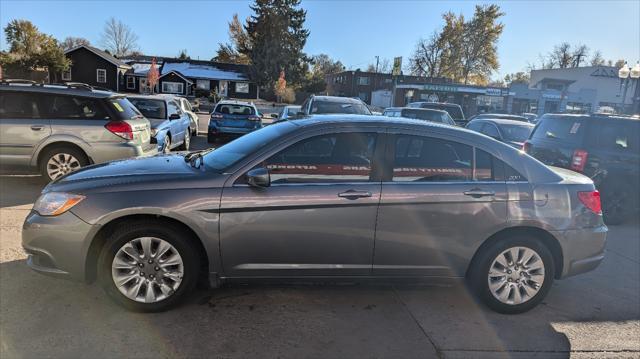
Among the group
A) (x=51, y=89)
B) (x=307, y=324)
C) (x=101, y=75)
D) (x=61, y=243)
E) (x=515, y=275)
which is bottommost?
(x=307, y=324)

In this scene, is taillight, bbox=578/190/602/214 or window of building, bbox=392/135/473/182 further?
taillight, bbox=578/190/602/214

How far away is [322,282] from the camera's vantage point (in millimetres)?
3957

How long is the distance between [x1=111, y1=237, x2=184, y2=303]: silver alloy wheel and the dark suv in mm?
6640

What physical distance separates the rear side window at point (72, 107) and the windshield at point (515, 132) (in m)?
9.84

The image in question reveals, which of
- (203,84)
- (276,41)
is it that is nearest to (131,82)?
(203,84)

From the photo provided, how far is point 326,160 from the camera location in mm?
3980

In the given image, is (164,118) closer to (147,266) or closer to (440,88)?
(147,266)

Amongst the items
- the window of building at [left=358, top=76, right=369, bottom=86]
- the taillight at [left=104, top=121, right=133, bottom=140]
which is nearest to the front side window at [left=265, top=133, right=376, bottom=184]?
the taillight at [left=104, top=121, right=133, bottom=140]

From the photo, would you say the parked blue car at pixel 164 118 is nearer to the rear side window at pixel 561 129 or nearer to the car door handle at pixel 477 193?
the rear side window at pixel 561 129

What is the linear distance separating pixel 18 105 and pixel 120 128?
1632mm

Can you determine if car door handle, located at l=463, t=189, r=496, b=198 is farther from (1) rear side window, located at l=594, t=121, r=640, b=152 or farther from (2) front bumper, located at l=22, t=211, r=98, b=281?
(1) rear side window, located at l=594, t=121, r=640, b=152

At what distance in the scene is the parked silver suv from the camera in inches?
299

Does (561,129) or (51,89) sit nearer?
(51,89)

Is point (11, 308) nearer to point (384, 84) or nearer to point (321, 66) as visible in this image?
point (384, 84)
